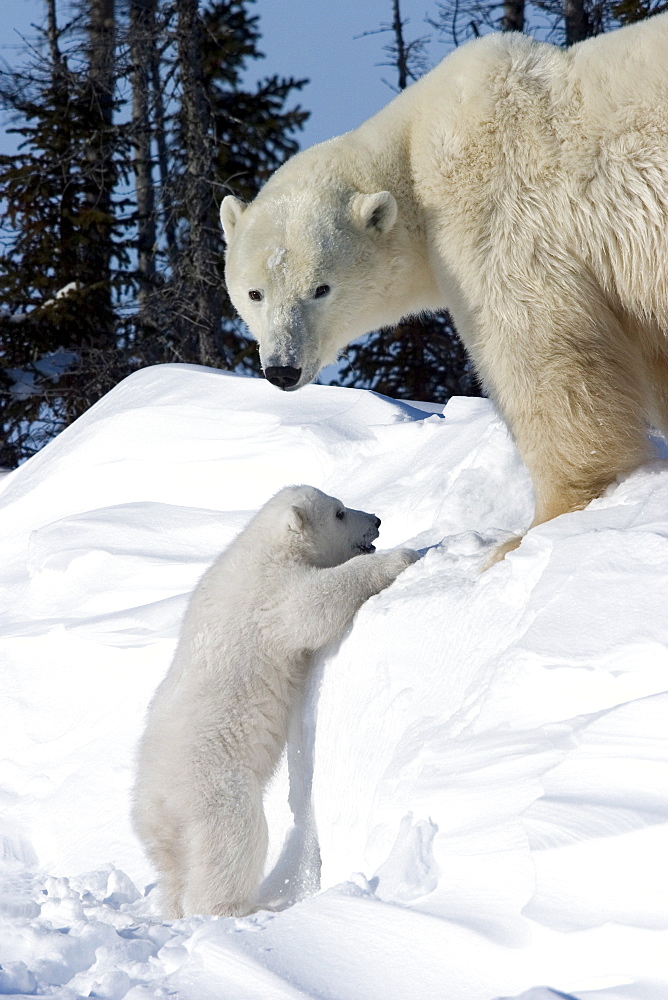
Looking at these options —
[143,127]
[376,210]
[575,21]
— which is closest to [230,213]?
[376,210]

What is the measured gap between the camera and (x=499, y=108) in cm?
330

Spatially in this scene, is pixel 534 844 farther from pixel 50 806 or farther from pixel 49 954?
pixel 50 806

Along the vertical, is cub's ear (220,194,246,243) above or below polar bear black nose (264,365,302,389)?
above

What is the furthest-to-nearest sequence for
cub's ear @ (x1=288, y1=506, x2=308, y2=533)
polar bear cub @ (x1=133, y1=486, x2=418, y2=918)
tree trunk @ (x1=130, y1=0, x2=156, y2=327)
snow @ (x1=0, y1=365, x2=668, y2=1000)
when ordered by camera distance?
Answer: tree trunk @ (x1=130, y1=0, x2=156, y2=327), cub's ear @ (x1=288, y1=506, x2=308, y2=533), polar bear cub @ (x1=133, y1=486, x2=418, y2=918), snow @ (x1=0, y1=365, x2=668, y2=1000)

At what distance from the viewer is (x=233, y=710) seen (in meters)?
3.43

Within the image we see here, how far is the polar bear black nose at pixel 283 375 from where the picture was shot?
3643 mm

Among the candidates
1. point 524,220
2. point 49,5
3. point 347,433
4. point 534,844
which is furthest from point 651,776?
point 49,5

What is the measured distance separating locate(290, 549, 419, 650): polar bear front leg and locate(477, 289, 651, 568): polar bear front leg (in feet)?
1.43

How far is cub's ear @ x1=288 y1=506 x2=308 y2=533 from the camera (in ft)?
12.3

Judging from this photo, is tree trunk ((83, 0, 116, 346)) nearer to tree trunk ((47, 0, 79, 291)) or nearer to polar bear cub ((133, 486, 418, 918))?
tree trunk ((47, 0, 79, 291))

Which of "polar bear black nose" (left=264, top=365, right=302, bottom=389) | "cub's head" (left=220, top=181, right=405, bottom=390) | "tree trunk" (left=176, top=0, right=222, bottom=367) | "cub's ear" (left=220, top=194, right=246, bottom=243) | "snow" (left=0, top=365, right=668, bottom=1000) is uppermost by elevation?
"tree trunk" (left=176, top=0, right=222, bottom=367)

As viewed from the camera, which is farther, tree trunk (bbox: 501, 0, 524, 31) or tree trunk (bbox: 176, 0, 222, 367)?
tree trunk (bbox: 501, 0, 524, 31)

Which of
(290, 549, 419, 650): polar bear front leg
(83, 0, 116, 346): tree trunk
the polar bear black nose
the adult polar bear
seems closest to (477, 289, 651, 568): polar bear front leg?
the adult polar bear

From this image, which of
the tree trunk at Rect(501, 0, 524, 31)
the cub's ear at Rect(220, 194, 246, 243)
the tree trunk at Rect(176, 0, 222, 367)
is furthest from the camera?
the tree trunk at Rect(501, 0, 524, 31)
